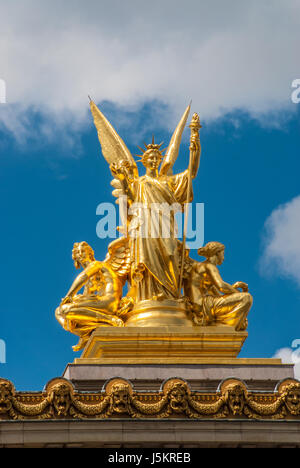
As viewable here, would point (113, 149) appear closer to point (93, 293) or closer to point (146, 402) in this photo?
point (93, 293)

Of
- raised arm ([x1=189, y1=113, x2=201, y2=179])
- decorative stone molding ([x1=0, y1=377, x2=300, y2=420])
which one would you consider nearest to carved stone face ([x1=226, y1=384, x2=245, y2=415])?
decorative stone molding ([x1=0, y1=377, x2=300, y2=420])

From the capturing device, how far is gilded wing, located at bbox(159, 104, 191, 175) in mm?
32688

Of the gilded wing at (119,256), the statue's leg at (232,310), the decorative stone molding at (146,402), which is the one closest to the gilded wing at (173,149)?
the gilded wing at (119,256)

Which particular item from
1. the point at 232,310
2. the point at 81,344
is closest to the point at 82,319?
the point at 81,344

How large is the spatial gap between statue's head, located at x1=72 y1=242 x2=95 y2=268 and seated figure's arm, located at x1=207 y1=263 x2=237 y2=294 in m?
3.31

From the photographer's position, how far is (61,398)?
2412cm

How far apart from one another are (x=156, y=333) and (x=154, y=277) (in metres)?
2.36

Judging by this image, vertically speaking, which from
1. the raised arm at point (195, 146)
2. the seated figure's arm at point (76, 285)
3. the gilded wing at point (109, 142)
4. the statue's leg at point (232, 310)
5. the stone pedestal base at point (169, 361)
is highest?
the gilded wing at point (109, 142)

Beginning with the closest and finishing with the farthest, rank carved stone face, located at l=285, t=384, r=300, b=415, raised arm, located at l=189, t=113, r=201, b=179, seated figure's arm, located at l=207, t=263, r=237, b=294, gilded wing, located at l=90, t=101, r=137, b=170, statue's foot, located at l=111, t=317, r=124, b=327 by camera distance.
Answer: carved stone face, located at l=285, t=384, r=300, b=415, statue's foot, located at l=111, t=317, r=124, b=327, seated figure's arm, located at l=207, t=263, r=237, b=294, raised arm, located at l=189, t=113, r=201, b=179, gilded wing, located at l=90, t=101, r=137, b=170

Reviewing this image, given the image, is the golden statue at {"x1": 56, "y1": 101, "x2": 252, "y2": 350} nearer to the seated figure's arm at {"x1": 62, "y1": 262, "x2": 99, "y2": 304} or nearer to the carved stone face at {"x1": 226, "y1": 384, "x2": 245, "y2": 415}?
the seated figure's arm at {"x1": 62, "y1": 262, "x2": 99, "y2": 304}

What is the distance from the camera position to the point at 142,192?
31.4 m

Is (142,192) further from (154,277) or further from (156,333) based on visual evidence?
(156,333)

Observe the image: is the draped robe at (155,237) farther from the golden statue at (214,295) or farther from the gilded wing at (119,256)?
the golden statue at (214,295)

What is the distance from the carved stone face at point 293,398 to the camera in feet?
80.7
